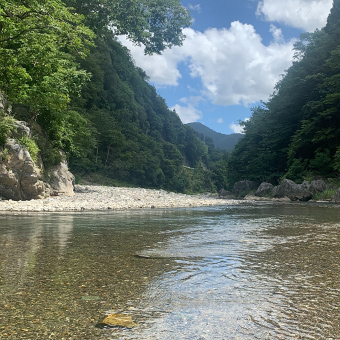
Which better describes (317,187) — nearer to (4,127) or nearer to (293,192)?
(293,192)

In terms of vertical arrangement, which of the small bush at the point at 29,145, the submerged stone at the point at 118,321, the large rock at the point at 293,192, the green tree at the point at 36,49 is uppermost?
the green tree at the point at 36,49

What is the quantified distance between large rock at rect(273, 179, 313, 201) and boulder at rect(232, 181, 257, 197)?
54.9 ft

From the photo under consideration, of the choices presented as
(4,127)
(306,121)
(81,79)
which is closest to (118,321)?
(4,127)

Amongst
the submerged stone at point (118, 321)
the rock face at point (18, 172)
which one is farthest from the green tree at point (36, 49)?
the submerged stone at point (118, 321)

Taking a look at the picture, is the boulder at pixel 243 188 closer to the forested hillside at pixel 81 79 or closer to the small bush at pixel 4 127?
the forested hillside at pixel 81 79

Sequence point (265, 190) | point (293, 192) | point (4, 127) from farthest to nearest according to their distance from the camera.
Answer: point (265, 190)
point (293, 192)
point (4, 127)

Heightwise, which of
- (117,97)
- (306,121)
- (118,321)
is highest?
(117,97)

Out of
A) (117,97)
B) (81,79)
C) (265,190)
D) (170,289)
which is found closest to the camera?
(170,289)

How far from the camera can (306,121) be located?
1211 inches

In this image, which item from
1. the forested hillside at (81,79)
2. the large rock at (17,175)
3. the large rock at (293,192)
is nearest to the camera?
the large rock at (17,175)

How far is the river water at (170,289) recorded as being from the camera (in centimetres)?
186

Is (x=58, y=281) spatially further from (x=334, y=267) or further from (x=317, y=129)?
(x=317, y=129)

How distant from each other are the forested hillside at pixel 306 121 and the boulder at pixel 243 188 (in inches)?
41.7

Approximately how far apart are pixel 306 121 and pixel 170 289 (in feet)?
104
